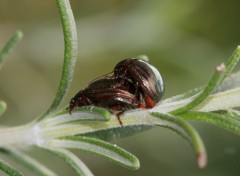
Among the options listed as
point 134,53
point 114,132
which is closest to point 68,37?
point 114,132

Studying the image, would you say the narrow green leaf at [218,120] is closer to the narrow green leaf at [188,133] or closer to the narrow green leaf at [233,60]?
the narrow green leaf at [188,133]

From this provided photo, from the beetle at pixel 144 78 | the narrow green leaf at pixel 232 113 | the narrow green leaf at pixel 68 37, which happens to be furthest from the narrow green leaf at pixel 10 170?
the narrow green leaf at pixel 232 113

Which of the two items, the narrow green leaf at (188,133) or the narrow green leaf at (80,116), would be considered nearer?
the narrow green leaf at (188,133)

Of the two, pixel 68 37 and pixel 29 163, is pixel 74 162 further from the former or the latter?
pixel 68 37

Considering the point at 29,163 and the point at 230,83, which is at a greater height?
the point at 230,83

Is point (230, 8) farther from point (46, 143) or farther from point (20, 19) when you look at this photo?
point (46, 143)

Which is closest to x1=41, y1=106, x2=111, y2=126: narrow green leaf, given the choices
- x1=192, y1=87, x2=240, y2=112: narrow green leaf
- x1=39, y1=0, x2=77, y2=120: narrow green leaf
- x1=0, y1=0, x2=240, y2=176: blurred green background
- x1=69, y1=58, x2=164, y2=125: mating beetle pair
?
x1=69, y1=58, x2=164, y2=125: mating beetle pair
